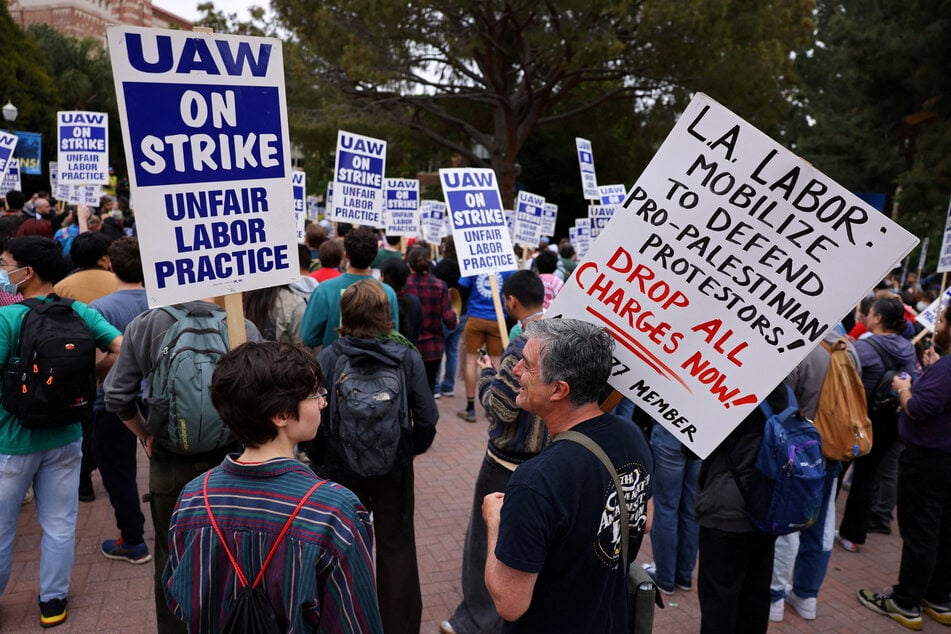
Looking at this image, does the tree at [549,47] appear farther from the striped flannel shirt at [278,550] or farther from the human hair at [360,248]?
the striped flannel shirt at [278,550]

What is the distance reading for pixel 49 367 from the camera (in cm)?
326

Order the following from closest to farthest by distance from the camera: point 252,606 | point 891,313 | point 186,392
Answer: point 252,606, point 186,392, point 891,313

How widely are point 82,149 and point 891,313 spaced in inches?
378

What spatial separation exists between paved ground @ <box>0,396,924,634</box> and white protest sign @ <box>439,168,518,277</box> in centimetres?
204

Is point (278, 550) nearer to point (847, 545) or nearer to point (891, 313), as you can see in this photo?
point (891, 313)

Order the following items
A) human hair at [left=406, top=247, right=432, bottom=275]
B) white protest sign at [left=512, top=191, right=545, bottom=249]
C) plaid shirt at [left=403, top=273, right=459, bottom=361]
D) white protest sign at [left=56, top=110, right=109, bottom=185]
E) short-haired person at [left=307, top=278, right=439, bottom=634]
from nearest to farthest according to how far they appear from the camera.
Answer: short-haired person at [left=307, top=278, right=439, bottom=634], human hair at [left=406, top=247, right=432, bottom=275], plaid shirt at [left=403, top=273, right=459, bottom=361], white protest sign at [left=56, top=110, right=109, bottom=185], white protest sign at [left=512, top=191, right=545, bottom=249]

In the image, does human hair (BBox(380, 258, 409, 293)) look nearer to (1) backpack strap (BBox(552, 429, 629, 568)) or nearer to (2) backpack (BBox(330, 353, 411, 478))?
(2) backpack (BBox(330, 353, 411, 478))

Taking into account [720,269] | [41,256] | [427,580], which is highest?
[720,269]

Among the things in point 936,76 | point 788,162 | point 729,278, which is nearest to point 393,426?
point 729,278

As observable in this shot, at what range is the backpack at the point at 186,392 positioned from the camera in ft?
9.39

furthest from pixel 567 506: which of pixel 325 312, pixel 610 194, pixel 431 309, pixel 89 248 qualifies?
pixel 610 194

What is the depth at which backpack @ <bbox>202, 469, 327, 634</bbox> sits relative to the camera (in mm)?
1693

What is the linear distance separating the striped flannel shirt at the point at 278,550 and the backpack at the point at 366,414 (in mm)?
1336

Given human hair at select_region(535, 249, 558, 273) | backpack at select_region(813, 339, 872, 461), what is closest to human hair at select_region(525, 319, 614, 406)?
backpack at select_region(813, 339, 872, 461)
